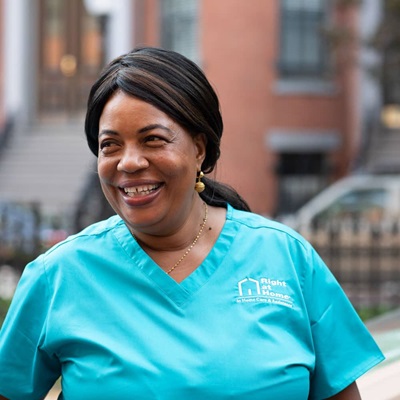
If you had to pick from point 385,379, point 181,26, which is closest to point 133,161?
point 385,379

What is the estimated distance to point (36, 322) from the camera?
2352mm

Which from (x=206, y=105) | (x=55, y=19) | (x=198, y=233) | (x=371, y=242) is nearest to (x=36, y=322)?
(x=198, y=233)

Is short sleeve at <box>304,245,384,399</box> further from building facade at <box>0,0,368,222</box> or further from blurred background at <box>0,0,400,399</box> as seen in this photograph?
building facade at <box>0,0,368,222</box>

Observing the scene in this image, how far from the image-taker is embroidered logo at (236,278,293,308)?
7.73 ft

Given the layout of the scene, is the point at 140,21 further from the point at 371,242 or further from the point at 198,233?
the point at 198,233

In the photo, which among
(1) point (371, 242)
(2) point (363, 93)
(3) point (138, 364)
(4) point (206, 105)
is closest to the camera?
(3) point (138, 364)

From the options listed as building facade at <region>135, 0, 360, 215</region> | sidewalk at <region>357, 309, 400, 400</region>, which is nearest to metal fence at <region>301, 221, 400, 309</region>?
sidewalk at <region>357, 309, 400, 400</region>

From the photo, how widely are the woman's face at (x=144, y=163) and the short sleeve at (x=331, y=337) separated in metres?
0.36

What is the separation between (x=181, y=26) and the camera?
71.9ft

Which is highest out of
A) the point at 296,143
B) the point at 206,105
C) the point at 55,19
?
the point at 206,105

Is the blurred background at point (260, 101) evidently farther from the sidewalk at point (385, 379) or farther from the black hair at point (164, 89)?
the black hair at point (164, 89)

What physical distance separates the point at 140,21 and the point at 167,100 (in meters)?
19.6

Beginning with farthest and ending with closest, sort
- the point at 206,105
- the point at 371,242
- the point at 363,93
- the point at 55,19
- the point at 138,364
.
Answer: the point at 55,19, the point at 363,93, the point at 371,242, the point at 206,105, the point at 138,364

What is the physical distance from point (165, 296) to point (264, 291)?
0.74ft
